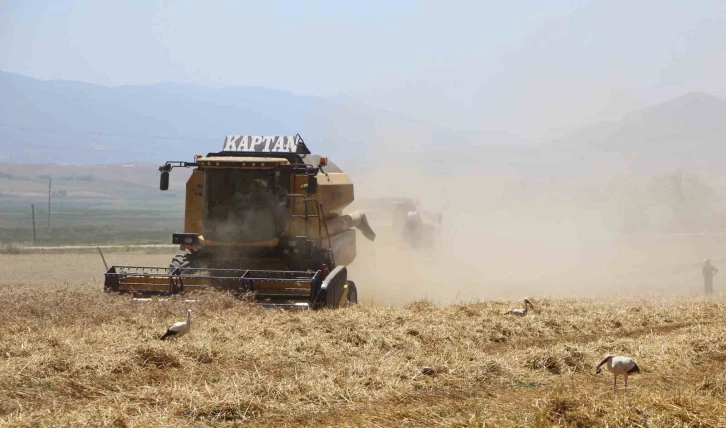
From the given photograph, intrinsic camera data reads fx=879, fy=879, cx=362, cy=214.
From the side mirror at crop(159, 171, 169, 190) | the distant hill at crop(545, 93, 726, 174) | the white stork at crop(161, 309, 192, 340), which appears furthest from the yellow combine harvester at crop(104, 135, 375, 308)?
the distant hill at crop(545, 93, 726, 174)

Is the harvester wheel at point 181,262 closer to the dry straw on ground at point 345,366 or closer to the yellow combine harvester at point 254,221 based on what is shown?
the yellow combine harvester at point 254,221

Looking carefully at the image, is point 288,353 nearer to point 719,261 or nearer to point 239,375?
point 239,375

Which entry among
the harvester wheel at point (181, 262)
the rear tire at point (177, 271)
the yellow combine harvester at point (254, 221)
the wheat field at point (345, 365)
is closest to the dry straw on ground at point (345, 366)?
the wheat field at point (345, 365)

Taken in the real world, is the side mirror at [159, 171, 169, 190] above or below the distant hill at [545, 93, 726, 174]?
below

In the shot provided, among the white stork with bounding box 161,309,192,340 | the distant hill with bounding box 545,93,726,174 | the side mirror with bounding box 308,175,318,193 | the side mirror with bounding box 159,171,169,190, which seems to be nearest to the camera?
the white stork with bounding box 161,309,192,340

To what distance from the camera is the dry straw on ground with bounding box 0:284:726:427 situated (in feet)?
23.8

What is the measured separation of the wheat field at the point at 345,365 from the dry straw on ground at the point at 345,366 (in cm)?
2

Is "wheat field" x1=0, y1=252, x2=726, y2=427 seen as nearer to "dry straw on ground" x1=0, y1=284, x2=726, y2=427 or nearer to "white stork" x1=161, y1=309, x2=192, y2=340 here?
"dry straw on ground" x1=0, y1=284, x2=726, y2=427

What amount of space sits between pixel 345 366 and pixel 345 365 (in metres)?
0.08

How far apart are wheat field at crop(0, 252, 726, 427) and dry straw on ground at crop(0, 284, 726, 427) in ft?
0.07

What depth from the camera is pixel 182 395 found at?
7668mm

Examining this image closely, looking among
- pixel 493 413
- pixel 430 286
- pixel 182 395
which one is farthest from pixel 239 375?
pixel 430 286

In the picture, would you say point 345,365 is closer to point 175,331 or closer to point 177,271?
point 175,331

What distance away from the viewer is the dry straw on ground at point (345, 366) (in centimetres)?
725
